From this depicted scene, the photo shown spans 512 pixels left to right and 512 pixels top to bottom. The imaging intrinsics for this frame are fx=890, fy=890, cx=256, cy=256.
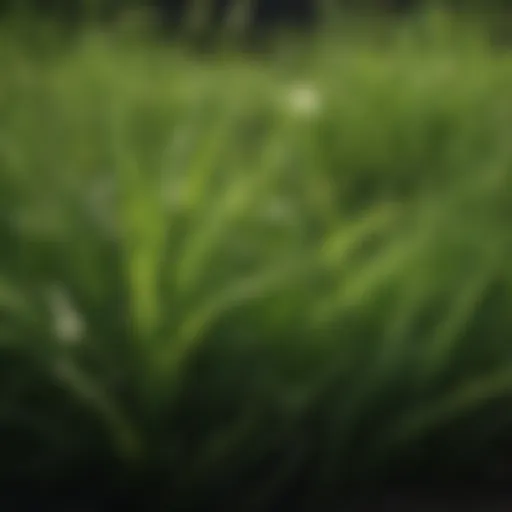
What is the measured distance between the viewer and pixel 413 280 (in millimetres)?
589

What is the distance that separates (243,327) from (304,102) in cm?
39

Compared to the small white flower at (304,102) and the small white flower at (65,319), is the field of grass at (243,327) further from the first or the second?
the small white flower at (304,102)

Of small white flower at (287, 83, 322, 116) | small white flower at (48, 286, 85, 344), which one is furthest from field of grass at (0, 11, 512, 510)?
small white flower at (287, 83, 322, 116)

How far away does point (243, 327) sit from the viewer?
1.85 ft

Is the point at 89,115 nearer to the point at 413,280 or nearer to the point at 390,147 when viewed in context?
the point at 390,147

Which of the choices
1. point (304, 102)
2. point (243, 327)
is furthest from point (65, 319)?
point (304, 102)

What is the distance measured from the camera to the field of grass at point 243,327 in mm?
523

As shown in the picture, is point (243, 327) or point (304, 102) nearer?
point (243, 327)

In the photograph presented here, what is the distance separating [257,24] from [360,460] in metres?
1.39

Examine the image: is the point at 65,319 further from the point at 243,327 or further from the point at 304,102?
the point at 304,102

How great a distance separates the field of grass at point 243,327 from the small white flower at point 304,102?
0.39ft

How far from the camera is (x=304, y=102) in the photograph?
0.90 metres

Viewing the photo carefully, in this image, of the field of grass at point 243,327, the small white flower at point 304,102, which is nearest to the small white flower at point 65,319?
the field of grass at point 243,327

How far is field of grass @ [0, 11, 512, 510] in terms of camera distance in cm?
52
